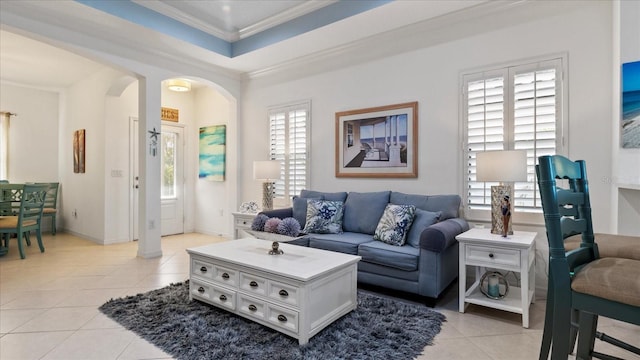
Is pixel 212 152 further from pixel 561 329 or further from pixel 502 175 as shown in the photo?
pixel 561 329

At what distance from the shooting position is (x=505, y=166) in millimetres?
2697

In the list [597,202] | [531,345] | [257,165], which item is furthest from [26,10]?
[597,202]

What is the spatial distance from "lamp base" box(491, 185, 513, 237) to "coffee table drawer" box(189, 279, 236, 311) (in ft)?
7.12

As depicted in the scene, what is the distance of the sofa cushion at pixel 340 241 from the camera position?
10.3 feet

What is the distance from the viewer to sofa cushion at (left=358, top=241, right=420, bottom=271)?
275 centimetres

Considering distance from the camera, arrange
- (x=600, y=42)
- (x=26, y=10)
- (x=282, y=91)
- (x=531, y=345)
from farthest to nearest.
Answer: (x=282, y=91)
(x=26, y=10)
(x=600, y=42)
(x=531, y=345)

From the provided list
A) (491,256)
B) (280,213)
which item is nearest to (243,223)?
(280,213)

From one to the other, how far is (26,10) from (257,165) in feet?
9.11

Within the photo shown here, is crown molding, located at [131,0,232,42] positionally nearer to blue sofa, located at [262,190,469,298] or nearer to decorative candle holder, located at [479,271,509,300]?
blue sofa, located at [262,190,469,298]

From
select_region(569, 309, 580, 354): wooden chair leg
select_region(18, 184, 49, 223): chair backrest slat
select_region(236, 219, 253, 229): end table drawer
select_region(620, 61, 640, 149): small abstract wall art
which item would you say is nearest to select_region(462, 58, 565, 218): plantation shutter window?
select_region(620, 61, 640, 149): small abstract wall art

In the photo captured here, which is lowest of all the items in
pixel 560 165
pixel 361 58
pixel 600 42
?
pixel 560 165

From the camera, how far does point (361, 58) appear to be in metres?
4.15

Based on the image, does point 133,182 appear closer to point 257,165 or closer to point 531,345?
point 257,165

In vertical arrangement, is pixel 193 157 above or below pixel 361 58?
below
